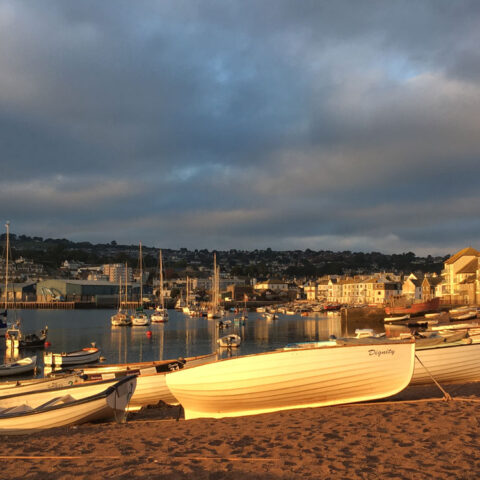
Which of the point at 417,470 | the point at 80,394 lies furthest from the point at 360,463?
the point at 80,394

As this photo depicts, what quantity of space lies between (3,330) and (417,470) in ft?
173

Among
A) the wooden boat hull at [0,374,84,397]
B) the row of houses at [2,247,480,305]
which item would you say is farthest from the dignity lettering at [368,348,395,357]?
the row of houses at [2,247,480,305]

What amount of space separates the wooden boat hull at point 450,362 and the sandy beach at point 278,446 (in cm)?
251

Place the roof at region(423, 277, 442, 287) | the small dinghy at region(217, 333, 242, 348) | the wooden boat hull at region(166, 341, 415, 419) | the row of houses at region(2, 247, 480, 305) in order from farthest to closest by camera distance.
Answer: the roof at region(423, 277, 442, 287) < the row of houses at region(2, 247, 480, 305) < the small dinghy at region(217, 333, 242, 348) < the wooden boat hull at region(166, 341, 415, 419)

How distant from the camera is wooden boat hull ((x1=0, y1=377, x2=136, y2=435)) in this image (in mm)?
11945

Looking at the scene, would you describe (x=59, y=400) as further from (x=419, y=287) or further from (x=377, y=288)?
(x=377, y=288)

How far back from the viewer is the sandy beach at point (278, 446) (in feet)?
26.4

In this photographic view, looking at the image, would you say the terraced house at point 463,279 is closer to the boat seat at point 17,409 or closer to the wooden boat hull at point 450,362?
the wooden boat hull at point 450,362

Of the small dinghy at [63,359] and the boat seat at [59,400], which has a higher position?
the boat seat at [59,400]

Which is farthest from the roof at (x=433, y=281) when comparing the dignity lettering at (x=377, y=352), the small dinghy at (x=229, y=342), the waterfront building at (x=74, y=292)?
the waterfront building at (x=74, y=292)

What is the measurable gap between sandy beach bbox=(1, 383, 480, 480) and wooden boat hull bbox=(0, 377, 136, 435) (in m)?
0.27

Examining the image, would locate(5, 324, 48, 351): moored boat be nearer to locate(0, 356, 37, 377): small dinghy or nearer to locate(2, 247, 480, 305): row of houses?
locate(0, 356, 37, 377): small dinghy

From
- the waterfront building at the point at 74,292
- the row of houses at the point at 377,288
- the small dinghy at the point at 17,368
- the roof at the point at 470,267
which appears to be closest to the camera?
the small dinghy at the point at 17,368

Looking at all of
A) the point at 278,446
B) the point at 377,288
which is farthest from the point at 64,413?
the point at 377,288
